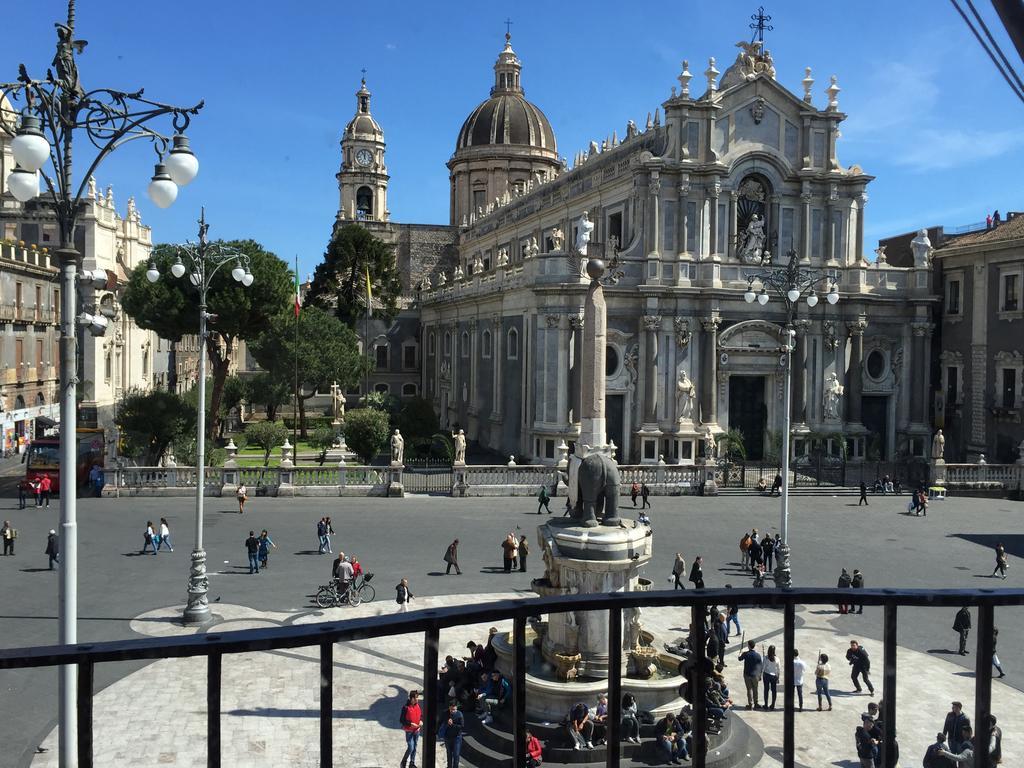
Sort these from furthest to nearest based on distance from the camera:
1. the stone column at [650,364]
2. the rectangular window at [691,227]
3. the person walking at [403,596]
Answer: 1. the rectangular window at [691,227]
2. the stone column at [650,364]
3. the person walking at [403,596]

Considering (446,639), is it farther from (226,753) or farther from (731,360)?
(731,360)

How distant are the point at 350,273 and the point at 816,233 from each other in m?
34.4

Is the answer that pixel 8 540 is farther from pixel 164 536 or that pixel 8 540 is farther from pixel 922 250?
pixel 922 250

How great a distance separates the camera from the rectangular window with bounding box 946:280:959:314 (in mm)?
45906

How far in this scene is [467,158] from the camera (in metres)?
78.9

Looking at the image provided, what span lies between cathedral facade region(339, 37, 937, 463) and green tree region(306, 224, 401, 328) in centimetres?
2023

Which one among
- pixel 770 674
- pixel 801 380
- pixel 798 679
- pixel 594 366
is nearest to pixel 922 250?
pixel 801 380

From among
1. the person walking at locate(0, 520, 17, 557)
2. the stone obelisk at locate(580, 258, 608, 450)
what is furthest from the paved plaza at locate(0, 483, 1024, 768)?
the stone obelisk at locate(580, 258, 608, 450)

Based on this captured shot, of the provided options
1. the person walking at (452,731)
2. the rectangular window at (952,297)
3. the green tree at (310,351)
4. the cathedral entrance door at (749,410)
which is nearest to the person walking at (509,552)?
the person walking at (452,731)

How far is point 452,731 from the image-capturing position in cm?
1112

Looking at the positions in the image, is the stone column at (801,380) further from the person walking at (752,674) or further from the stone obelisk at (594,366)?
the person walking at (752,674)

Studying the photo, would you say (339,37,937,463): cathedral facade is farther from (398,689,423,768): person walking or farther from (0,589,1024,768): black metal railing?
(0,589,1024,768): black metal railing

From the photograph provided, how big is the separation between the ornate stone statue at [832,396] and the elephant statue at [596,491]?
3145 cm

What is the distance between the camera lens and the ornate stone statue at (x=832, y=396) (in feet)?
144
